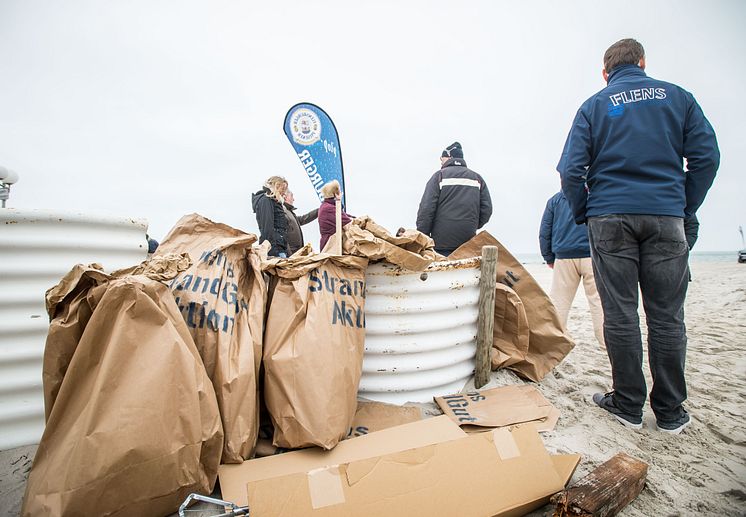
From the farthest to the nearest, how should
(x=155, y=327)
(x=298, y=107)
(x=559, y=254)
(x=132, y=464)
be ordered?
1. (x=298, y=107)
2. (x=559, y=254)
3. (x=155, y=327)
4. (x=132, y=464)

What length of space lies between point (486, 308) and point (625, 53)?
164cm

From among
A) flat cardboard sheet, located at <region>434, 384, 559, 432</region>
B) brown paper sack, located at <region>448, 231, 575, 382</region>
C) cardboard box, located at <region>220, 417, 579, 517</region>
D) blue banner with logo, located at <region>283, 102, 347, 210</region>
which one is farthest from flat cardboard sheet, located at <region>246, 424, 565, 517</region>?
blue banner with logo, located at <region>283, 102, 347, 210</region>

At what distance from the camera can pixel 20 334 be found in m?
1.49

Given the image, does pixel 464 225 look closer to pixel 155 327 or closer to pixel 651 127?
pixel 651 127

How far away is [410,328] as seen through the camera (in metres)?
1.88

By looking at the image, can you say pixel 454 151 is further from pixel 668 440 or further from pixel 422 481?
pixel 422 481

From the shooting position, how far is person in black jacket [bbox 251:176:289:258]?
4125 mm

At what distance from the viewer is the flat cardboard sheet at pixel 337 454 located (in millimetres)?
1239

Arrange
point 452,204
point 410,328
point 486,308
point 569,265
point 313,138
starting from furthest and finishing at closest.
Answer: point 313,138 → point 452,204 → point 569,265 → point 486,308 → point 410,328

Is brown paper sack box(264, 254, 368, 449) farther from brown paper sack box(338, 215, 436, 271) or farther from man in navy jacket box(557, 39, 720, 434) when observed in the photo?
man in navy jacket box(557, 39, 720, 434)

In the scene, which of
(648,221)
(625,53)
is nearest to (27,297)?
(648,221)

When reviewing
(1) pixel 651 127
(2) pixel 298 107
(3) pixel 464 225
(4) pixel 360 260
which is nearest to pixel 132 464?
(4) pixel 360 260

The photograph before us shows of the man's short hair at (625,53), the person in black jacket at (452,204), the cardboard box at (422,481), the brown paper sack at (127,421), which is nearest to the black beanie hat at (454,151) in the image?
the person in black jacket at (452,204)

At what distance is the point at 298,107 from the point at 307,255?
→ 4.79m
